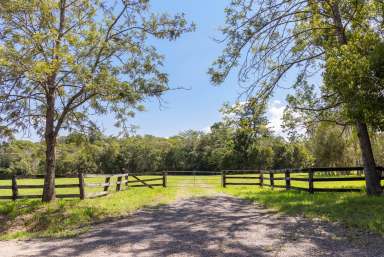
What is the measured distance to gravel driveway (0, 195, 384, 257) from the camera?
18.4ft

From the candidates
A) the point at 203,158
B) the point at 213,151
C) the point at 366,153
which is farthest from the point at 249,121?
the point at 203,158

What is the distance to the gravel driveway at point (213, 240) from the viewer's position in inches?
220

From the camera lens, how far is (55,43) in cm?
1041

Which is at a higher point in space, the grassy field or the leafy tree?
the leafy tree

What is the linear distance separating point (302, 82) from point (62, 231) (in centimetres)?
1074

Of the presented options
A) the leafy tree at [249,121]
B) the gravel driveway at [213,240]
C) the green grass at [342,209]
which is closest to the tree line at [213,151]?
the leafy tree at [249,121]

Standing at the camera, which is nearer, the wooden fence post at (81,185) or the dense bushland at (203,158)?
the wooden fence post at (81,185)

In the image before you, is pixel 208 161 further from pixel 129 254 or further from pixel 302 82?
pixel 129 254

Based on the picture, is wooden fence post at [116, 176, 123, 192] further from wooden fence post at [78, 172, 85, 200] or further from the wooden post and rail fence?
wooden fence post at [78, 172, 85, 200]

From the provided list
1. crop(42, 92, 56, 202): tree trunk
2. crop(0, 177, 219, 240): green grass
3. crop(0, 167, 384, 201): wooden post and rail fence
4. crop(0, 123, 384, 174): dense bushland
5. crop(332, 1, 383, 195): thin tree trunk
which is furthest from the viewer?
crop(0, 123, 384, 174): dense bushland

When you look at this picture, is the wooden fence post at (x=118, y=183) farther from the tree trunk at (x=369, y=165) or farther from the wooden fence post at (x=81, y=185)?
the tree trunk at (x=369, y=165)

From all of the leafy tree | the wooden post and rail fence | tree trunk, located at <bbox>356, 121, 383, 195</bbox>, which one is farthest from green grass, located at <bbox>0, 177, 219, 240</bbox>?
tree trunk, located at <bbox>356, 121, 383, 195</bbox>

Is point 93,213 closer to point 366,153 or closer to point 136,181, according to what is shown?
point 136,181

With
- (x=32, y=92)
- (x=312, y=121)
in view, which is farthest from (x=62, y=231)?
(x=312, y=121)
